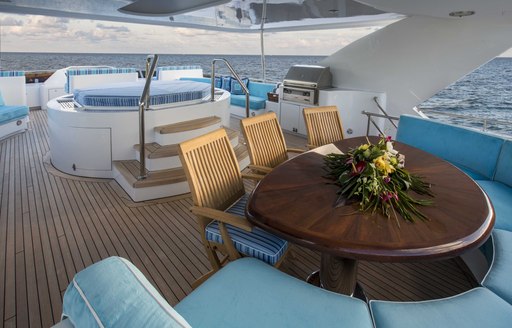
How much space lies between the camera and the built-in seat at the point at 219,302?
504mm

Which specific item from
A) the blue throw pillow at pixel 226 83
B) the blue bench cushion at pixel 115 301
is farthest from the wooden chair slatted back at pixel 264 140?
the blue throw pillow at pixel 226 83

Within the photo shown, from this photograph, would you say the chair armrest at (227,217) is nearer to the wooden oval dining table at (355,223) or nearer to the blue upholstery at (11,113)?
the wooden oval dining table at (355,223)

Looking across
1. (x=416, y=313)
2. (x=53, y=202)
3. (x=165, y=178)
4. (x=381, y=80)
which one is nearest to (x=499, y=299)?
(x=416, y=313)

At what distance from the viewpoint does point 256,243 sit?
4.82ft

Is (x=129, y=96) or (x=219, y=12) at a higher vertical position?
(x=219, y=12)

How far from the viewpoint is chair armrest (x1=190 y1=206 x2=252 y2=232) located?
4.42ft

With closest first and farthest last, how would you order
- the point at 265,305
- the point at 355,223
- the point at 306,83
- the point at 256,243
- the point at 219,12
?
1. the point at 265,305
2. the point at 355,223
3. the point at 256,243
4. the point at 306,83
5. the point at 219,12

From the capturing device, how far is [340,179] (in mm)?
1437

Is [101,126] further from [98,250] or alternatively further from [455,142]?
[455,142]

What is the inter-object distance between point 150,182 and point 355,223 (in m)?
2.03

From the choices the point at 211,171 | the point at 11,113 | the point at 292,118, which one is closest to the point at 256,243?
the point at 211,171

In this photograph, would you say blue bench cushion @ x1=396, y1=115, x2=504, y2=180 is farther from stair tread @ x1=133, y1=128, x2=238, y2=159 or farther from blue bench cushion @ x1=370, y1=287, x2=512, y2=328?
stair tread @ x1=133, y1=128, x2=238, y2=159

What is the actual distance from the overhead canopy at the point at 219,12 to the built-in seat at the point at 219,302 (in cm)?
419

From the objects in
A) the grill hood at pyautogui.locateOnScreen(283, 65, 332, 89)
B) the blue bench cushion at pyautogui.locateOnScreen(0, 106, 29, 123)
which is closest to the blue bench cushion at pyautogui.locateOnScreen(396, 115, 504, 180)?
the grill hood at pyautogui.locateOnScreen(283, 65, 332, 89)
